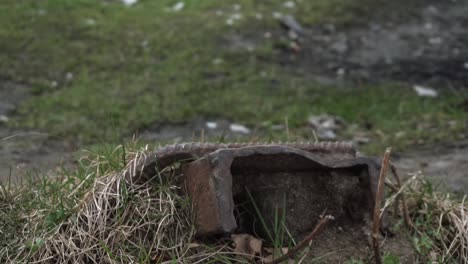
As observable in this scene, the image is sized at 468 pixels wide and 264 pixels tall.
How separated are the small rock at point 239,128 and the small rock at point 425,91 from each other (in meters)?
1.72

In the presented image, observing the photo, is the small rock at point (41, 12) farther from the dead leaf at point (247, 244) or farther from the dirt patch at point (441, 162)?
the dead leaf at point (247, 244)

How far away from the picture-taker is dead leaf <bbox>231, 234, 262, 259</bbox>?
283 centimetres

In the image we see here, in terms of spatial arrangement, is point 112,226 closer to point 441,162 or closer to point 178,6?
point 441,162

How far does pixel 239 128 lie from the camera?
19.6ft

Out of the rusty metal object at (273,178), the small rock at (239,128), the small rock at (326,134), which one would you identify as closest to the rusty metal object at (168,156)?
the rusty metal object at (273,178)

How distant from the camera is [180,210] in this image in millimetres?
2920

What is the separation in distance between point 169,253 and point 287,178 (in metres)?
0.56

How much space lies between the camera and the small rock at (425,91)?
22.3ft

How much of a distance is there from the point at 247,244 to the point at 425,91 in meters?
4.37

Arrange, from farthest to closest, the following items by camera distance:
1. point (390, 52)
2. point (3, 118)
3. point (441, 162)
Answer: point (390, 52) < point (3, 118) < point (441, 162)

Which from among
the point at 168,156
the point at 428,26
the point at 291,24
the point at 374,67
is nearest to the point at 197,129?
the point at 374,67

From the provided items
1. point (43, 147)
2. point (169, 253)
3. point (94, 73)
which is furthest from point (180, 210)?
point (94, 73)

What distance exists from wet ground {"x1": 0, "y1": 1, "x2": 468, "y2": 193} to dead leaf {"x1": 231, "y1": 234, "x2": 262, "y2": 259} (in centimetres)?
221

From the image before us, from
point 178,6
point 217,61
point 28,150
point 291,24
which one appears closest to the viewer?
point 28,150
